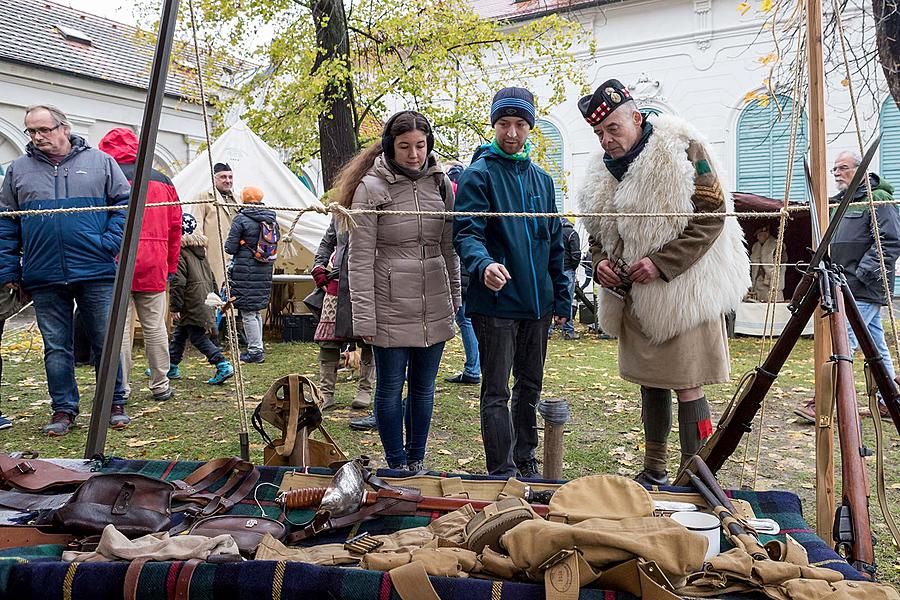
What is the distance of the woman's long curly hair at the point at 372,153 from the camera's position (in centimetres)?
315

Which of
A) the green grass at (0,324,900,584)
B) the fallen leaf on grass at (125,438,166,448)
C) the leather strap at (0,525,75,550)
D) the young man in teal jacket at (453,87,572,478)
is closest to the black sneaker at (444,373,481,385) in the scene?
the green grass at (0,324,900,584)

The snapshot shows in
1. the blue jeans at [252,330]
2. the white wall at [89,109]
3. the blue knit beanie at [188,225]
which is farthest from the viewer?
the white wall at [89,109]

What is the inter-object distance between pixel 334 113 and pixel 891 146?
34.7 ft

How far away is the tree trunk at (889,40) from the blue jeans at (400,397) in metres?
4.24

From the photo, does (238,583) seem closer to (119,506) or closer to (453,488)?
(119,506)

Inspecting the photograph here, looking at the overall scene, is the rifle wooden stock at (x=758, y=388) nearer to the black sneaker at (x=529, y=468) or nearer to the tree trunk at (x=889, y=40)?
the black sneaker at (x=529, y=468)

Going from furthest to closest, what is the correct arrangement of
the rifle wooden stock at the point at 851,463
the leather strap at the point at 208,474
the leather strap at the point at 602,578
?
the leather strap at the point at 208,474 → the rifle wooden stock at the point at 851,463 → the leather strap at the point at 602,578

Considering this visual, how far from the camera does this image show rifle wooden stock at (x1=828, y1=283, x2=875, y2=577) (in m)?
1.74

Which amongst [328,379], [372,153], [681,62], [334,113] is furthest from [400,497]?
[681,62]

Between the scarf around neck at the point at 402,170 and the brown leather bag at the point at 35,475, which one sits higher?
the scarf around neck at the point at 402,170

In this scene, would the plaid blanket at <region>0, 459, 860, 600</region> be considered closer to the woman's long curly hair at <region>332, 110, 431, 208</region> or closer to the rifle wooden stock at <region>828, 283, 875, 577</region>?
the rifle wooden stock at <region>828, 283, 875, 577</region>

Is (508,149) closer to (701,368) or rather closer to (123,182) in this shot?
(701,368)

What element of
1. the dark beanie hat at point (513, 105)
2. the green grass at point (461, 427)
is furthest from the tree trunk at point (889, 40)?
the dark beanie hat at point (513, 105)

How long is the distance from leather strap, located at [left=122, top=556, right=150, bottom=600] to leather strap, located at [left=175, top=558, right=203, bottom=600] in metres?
0.09
